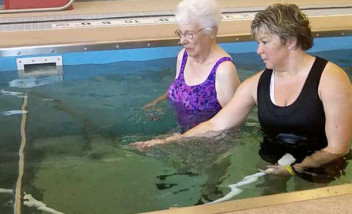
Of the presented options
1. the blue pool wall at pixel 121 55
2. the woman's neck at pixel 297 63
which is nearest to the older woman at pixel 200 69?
the woman's neck at pixel 297 63

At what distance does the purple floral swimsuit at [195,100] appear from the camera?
2682mm

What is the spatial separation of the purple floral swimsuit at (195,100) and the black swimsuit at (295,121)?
382 millimetres

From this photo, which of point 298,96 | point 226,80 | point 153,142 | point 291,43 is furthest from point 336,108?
point 153,142

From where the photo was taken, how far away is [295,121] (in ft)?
7.11

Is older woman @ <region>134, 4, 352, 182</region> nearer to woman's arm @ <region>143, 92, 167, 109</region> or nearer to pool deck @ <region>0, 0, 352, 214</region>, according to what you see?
pool deck @ <region>0, 0, 352, 214</region>

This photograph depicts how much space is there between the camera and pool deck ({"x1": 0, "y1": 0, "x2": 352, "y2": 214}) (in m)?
1.60

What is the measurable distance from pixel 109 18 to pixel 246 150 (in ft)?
8.59

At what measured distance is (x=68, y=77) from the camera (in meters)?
3.75

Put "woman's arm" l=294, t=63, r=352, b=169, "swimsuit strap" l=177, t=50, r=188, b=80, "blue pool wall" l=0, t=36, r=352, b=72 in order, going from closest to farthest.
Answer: "woman's arm" l=294, t=63, r=352, b=169, "swimsuit strap" l=177, t=50, r=188, b=80, "blue pool wall" l=0, t=36, r=352, b=72

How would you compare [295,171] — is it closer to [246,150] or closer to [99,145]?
[246,150]

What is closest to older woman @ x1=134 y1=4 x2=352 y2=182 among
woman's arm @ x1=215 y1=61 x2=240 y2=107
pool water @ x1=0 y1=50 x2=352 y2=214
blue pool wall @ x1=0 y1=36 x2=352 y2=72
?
pool water @ x1=0 y1=50 x2=352 y2=214

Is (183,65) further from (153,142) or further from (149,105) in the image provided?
(153,142)

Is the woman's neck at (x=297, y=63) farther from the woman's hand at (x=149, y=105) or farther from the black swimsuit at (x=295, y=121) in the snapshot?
the woman's hand at (x=149, y=105)

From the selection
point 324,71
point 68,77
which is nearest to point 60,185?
point 324,71
